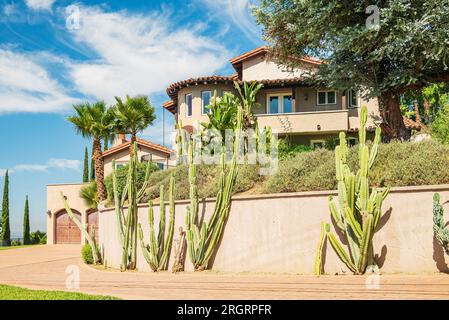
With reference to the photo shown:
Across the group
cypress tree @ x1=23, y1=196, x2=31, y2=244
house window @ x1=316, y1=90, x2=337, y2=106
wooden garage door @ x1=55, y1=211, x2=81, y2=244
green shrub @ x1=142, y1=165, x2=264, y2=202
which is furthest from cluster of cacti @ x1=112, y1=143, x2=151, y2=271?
cypress tree @ x1=23, y1=196, x2=31, y2=244

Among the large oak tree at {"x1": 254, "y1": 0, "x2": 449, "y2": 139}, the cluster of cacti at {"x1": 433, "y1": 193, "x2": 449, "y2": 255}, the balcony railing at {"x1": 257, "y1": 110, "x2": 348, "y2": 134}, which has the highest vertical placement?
the large oak tree at {"x1": 254, "y1": 0, "x2": 449, "y2": 139}

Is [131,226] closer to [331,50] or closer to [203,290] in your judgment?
[203,290]

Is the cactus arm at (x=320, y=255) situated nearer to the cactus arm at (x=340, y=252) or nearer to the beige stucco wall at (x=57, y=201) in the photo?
the cactus arm at (x=340, y=252)

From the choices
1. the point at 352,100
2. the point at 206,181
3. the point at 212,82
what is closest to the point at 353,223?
the point at 206,181

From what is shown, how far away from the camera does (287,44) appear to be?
21688 millimetres

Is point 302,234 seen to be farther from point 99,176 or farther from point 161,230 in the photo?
point 99,176

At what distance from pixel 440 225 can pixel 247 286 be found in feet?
15.3

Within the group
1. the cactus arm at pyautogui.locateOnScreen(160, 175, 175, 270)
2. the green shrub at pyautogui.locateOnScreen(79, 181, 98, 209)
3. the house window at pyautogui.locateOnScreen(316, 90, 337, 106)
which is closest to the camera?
the cactus arm at pyautogui.locateOnScreen(160, 175, 175, 270)

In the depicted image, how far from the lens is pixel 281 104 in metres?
31.7

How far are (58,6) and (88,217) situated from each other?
2501cm

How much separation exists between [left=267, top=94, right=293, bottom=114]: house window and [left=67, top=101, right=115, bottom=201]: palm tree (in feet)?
33.4

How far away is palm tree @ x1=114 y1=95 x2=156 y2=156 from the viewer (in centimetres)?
2988

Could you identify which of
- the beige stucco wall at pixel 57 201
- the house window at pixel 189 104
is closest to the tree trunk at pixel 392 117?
the house window at pixel 189 104

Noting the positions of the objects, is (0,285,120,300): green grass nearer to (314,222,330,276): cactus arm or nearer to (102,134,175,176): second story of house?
(314,222,330,276): cactus arm
